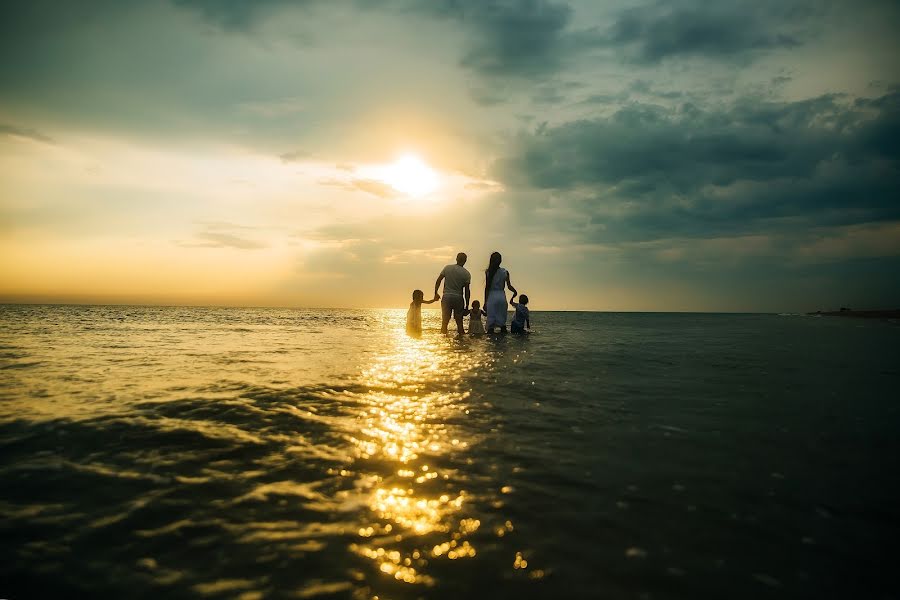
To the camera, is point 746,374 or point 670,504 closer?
point 670,504

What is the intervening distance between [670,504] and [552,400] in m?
3.18

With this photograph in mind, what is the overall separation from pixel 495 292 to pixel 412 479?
15.0 meters

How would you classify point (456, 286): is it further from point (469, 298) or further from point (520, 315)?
point (520, 315)

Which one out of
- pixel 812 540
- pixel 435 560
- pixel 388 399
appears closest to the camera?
pixel 435 560

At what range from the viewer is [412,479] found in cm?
341

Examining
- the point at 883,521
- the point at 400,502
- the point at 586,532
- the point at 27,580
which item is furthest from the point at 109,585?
the point at 883,521

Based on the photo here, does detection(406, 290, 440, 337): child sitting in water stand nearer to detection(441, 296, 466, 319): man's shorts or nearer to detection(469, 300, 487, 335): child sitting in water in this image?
detection(441, 296, 466, 319): man's shorts

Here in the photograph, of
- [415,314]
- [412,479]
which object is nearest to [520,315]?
[415,314]

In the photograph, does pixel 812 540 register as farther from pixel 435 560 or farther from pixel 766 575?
pixel 435 560

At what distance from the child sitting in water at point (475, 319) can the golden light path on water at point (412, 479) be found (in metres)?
11.6

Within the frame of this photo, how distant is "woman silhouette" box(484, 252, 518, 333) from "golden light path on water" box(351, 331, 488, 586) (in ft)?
34.8

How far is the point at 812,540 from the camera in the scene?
8.61 feet

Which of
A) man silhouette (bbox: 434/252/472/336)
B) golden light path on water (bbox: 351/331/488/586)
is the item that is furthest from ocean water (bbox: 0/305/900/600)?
man silhouette (bbox: 434/252/472/336)

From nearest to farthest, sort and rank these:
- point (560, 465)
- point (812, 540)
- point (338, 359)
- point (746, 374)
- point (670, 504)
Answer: point (812, 540), point (670, 504), point (560, 465), point (746, 374), point (338, 359)
